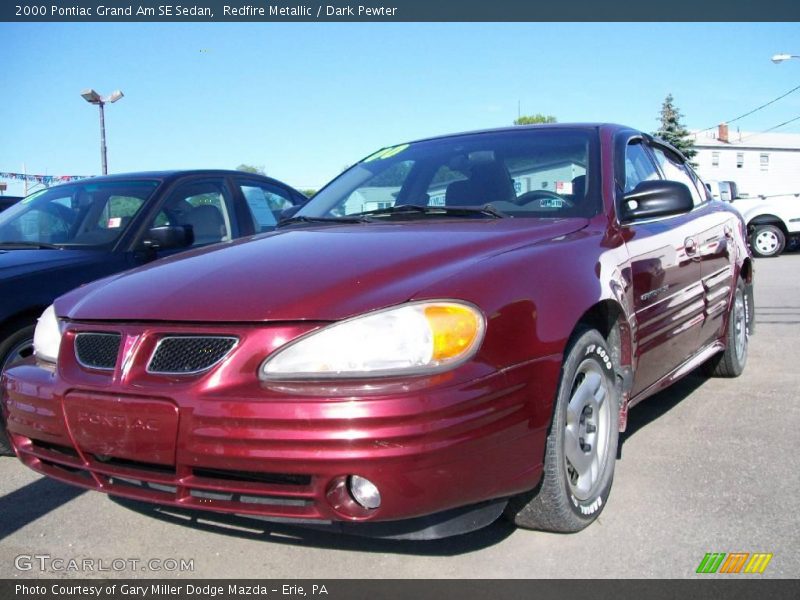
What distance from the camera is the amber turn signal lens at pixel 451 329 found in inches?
83.7

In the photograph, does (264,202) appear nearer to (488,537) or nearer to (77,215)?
(77,215)

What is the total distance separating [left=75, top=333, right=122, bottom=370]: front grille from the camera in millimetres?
2381

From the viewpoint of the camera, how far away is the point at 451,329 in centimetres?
216

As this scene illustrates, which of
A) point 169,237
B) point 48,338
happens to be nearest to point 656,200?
point 48,338

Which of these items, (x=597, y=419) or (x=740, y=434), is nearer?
(x=597, y=419)

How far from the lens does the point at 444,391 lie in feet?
6.75

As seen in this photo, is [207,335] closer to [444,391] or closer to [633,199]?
[444,391]

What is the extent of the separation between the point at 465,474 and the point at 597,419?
0.96 meters

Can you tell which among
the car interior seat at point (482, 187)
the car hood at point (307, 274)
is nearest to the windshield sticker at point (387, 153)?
the car interior seat at point (482, 187)

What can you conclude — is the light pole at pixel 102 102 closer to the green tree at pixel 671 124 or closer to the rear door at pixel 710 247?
the rear door at pixel 710 247

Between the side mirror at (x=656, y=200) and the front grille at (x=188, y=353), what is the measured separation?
1.90 m

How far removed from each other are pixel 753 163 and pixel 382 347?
49.4 meters

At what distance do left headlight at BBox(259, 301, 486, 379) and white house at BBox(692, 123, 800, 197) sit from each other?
46212 mm

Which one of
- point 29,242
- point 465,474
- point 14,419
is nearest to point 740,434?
point 465,474
